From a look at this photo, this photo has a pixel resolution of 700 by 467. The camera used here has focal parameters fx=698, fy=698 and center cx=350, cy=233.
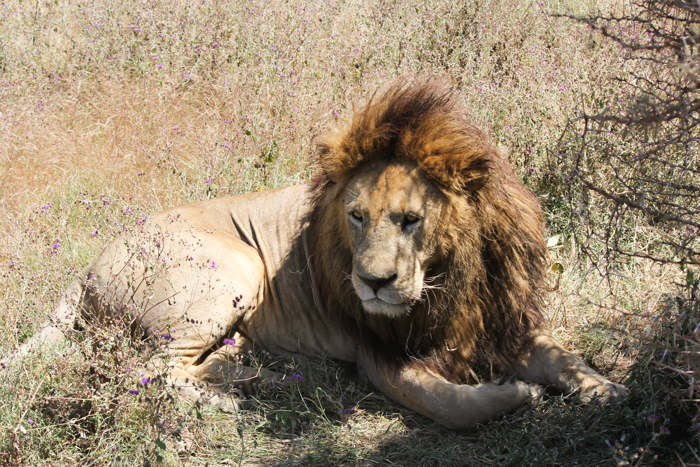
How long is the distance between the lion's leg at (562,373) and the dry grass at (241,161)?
12 cm

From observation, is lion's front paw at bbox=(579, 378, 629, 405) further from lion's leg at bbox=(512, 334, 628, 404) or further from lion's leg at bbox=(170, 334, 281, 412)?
lion's leg at bbox=(170, 334, 281, 412)

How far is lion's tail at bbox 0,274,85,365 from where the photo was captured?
11.6 ft

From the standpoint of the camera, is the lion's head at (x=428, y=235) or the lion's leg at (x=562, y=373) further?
the lion's leg at (x=562, y=373)

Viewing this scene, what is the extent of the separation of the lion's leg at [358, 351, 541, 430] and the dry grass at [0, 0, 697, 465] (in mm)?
76

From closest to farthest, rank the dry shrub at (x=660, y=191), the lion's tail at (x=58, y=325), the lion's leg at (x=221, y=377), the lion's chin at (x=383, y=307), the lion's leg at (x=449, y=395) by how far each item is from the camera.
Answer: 1. the dry shrub at (x=660, y=191)
2. the lion's chin at (x=383, y=307)
3. the lion's leg at (x=449, y=395)
4. the lion's tail at (x=58, y=325)
5. the lion's leg at (x=221, y=377)

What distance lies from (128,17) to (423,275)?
5508 mm

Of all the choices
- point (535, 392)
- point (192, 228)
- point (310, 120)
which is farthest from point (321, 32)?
point (535, 392)

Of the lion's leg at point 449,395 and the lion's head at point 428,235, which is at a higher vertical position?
the lion's head at point 428,235

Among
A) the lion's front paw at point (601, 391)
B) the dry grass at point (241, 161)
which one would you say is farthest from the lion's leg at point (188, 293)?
the lion's front paw at point (601, 391)

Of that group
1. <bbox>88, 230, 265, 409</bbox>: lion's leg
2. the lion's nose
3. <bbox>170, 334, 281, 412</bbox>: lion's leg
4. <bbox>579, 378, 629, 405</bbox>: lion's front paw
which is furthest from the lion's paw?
<bbox>88, 230, 265, 409</bbox>: lion's leg

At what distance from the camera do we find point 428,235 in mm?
3205

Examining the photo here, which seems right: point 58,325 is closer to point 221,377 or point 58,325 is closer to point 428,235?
point 221,377

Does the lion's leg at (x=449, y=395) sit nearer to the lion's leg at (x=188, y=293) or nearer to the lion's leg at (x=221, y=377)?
the lion's leg at (x=221, y=377)

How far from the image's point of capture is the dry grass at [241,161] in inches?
125
